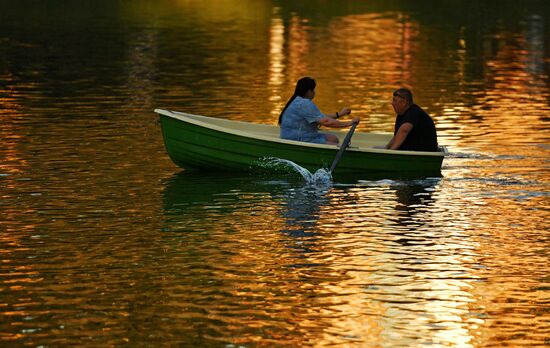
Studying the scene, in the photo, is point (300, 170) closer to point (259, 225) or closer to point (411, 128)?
point (411, 128)

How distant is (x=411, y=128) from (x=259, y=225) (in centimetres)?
506

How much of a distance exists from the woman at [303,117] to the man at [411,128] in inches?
33.1

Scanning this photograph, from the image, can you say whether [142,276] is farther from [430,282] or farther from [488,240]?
[488,240]

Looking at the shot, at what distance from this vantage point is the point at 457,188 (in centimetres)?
2197

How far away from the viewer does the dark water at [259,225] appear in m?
14.0

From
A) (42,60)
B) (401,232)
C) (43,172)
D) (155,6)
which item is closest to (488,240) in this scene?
(401,232)

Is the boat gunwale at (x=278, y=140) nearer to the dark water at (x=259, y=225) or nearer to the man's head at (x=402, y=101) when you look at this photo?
the dark water at (x=259, y=225)

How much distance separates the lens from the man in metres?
23.2

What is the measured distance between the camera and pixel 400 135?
23281 mm

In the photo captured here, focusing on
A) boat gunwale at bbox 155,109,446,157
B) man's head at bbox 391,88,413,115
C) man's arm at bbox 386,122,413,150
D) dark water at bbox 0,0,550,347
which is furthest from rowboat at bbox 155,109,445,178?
man's head at bbox 391,88,413,115

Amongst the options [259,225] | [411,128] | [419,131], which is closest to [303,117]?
[411,128]

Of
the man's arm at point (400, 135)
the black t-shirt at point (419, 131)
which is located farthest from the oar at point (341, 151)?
the black t-shirt at point (419, 131)

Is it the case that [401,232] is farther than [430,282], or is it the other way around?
[401,232]

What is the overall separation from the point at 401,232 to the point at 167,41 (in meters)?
36.1
